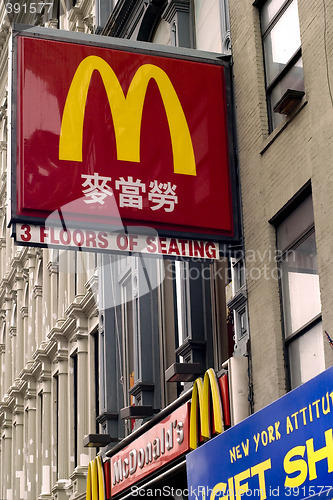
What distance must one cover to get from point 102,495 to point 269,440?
8.01 metres

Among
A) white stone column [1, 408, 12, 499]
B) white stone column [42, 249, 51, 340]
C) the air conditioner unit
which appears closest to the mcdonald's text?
the air conditioner unit

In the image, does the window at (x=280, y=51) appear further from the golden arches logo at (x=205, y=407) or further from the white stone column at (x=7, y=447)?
the white stone column at (x=7, y=447)

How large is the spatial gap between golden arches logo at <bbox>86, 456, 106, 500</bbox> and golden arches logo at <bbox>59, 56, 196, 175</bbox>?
729 centimetres

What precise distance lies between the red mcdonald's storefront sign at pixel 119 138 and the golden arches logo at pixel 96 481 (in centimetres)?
681

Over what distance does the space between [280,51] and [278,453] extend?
6.28 m

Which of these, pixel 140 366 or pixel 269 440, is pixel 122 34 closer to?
pixel 140 366

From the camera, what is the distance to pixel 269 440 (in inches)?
454

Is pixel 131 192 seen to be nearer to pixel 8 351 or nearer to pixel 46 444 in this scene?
pixel 46 444

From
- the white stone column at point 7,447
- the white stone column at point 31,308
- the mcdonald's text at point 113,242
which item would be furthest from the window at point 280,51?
the white stone column at point 7,447

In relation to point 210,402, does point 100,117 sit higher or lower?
higher

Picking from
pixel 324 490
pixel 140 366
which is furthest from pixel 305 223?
pixel 140 366

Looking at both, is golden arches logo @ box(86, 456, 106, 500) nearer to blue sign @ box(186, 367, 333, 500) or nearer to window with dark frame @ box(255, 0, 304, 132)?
blue sign @ box(186, 367, 333, 500)

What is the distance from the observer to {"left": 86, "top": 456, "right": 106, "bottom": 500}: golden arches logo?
1894 cm

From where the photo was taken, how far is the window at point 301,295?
1260 centimetres
